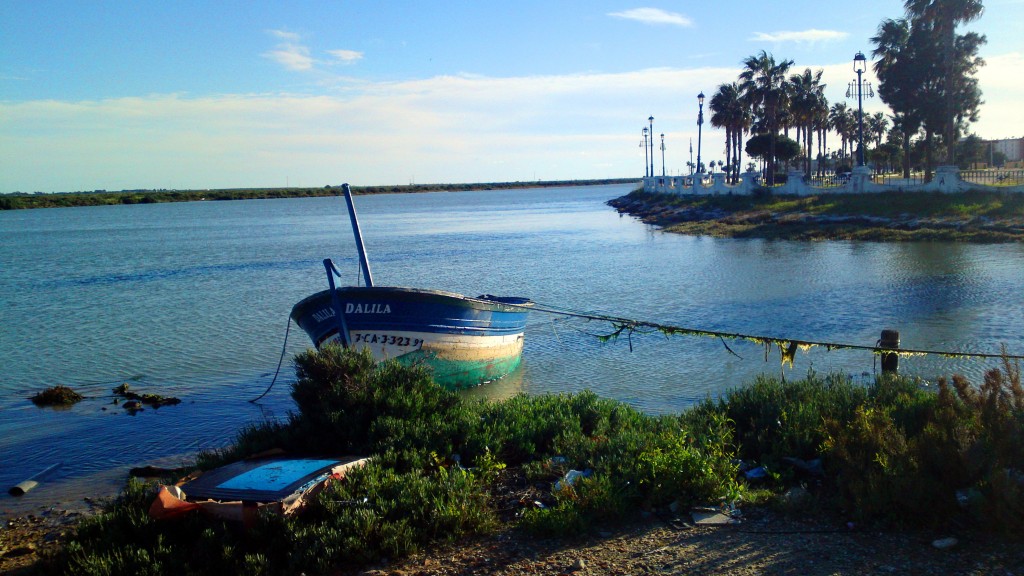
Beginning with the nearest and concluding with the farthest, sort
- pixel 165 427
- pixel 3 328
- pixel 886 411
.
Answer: pixel 886 411 < pixel 165 427 < pixel 3 328

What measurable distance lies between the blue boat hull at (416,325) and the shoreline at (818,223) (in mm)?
27636

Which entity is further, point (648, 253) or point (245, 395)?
point (648, 253)

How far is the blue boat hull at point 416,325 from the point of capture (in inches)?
496

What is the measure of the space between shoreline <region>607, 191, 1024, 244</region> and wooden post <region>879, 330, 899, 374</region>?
2559 centimetres

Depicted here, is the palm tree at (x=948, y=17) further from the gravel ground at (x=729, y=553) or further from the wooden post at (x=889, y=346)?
the gravel ground at (x=729, y=553)

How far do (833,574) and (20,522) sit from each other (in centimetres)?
776

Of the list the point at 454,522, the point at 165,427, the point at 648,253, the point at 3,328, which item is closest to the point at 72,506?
the point at 165,427

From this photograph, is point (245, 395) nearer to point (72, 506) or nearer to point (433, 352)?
point (433, 352)

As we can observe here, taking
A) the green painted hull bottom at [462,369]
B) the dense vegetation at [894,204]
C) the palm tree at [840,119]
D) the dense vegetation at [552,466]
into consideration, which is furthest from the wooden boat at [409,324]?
the palm tree at [840,119]

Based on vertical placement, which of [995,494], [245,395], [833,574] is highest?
[995,494]

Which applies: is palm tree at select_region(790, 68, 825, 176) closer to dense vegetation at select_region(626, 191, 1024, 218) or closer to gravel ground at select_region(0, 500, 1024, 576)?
dense vegetation at select_region(626, 191, 1024, 218)

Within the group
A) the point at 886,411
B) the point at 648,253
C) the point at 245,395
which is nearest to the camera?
the point at 886,411

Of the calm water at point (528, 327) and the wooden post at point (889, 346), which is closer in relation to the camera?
the wooden post at point (889, 346)

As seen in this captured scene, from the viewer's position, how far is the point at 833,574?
5195 millimetres
